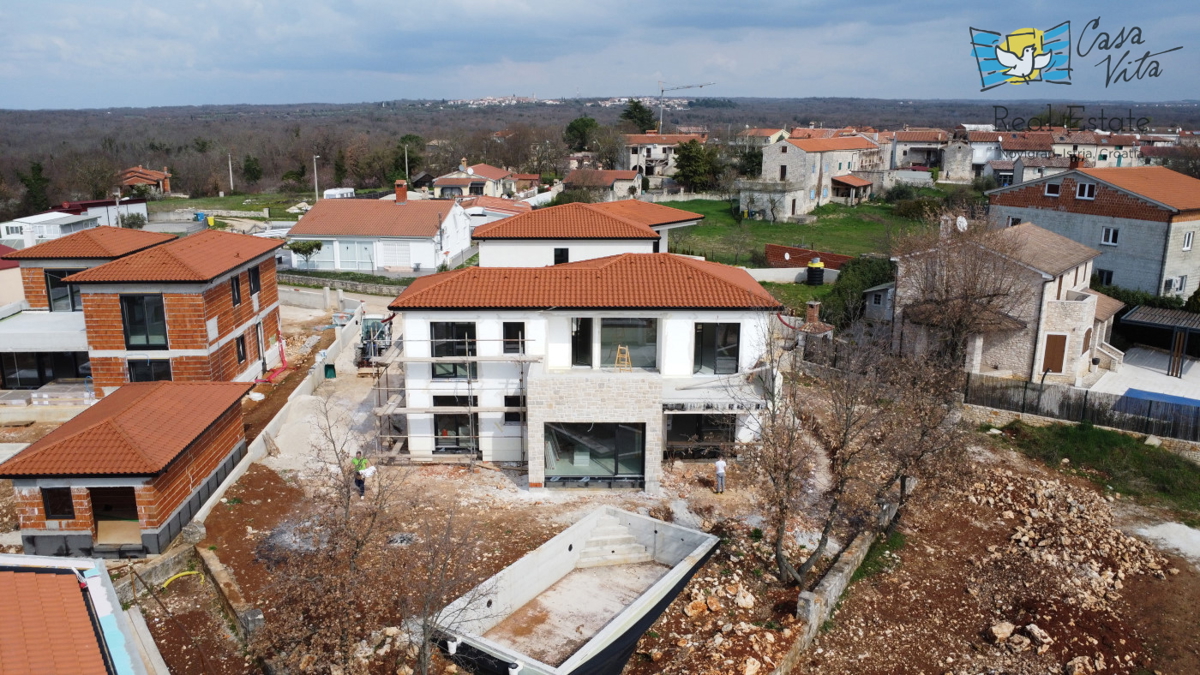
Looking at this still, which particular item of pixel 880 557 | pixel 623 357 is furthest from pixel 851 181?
pixel 880 557

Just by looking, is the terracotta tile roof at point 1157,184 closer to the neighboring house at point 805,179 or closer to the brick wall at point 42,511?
the neighboring house at point 805,179

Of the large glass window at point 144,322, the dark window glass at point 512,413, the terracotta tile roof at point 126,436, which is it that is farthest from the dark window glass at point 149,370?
the dark window glass at point 512,413

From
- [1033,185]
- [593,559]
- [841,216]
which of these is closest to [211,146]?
[841,216]

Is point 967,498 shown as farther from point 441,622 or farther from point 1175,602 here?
point 441,622

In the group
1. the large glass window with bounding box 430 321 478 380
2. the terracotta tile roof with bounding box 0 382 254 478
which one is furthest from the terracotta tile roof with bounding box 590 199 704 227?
the terracotta tile roof with bounding box 0 382 254 478

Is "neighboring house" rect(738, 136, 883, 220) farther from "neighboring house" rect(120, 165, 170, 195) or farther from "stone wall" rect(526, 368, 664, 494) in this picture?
"neighboring house" rect(120, 165, 170, 195)

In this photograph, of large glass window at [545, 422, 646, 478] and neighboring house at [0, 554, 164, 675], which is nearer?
neighboring house at [0, 554, 164, 675]
